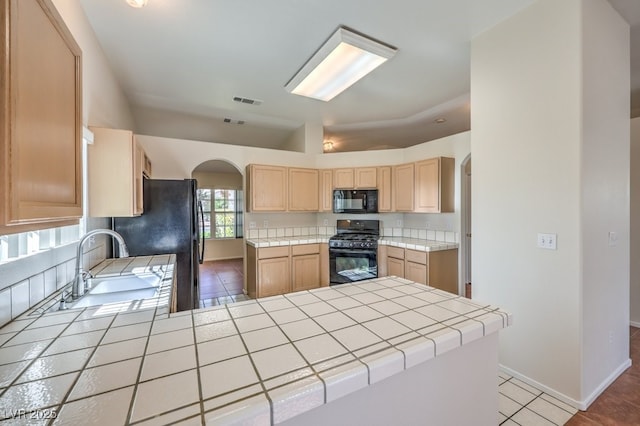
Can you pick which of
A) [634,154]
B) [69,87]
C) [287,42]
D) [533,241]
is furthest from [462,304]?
[634,154]

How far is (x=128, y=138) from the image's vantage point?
2143 millimetres

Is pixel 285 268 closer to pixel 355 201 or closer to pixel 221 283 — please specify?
pixel 355 201

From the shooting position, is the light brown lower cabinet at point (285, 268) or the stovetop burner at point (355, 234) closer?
the light brown lower cabinet at point (285, 268)

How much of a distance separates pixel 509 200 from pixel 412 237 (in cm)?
228

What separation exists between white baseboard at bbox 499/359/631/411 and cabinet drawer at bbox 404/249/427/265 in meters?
1.40

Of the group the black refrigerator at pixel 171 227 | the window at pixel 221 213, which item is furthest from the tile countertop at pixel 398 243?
the window at pixel 221 213

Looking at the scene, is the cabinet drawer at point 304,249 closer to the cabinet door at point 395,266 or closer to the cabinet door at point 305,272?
the cabinet door at point 305,272

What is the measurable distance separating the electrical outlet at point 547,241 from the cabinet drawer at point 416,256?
1531 millimetres

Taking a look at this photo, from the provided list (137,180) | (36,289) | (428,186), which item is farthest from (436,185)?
(36,289)

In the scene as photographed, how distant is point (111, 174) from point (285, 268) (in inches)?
94.6

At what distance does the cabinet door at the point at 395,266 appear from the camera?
376 centimetres

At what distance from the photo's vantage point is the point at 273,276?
3805mm

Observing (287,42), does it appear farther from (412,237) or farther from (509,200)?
(412,237)

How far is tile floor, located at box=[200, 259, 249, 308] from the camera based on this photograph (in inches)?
163
